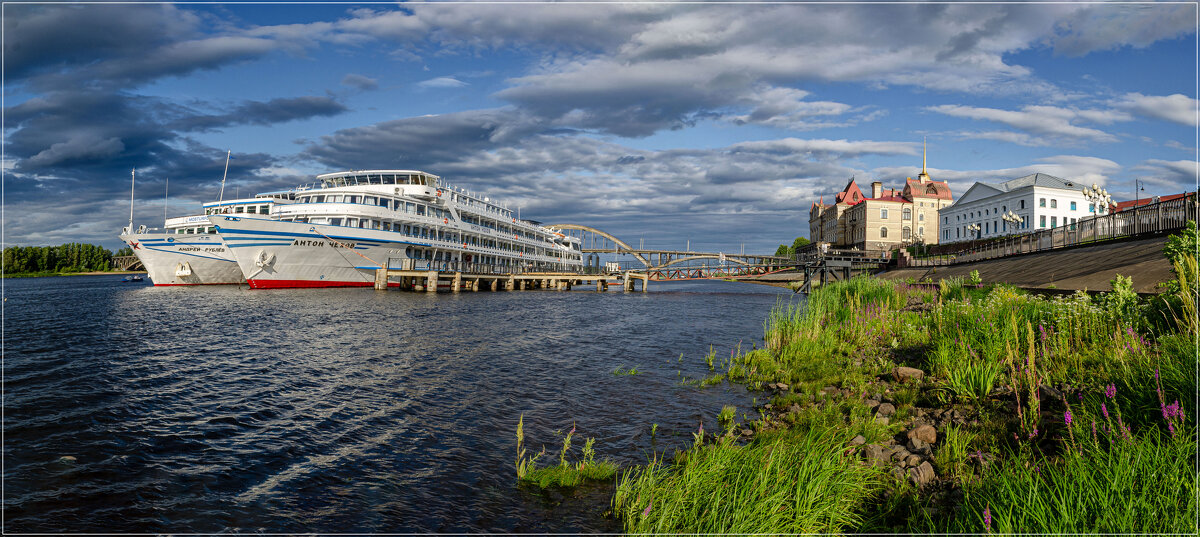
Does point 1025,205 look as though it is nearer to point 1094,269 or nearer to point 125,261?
point 1094,269

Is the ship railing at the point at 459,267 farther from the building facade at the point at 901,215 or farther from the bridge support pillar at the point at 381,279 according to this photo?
the building facade at the point at 901,215

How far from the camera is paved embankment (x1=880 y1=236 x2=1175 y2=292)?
1490cm

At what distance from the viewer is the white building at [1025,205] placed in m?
70.8

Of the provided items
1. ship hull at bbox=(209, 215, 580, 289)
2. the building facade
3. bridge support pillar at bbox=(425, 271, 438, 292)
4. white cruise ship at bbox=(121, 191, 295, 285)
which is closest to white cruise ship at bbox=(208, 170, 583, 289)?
ship hull at bbox=(209, 215, 580, 289)

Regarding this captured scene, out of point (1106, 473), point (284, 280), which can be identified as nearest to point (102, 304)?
point (284, 280)

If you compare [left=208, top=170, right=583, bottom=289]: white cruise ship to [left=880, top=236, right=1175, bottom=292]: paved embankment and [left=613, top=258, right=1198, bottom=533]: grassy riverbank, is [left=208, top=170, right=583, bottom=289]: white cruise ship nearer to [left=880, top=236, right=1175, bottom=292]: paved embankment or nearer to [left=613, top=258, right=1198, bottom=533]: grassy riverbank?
[left=613, top=258, right=1198, bottom=533]: grassy riverbank

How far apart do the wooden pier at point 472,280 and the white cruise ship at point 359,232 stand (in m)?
1.60

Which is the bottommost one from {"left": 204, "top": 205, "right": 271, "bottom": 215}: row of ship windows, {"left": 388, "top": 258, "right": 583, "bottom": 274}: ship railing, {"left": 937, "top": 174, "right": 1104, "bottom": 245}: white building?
{"left": 388, "top": 258, "right": 583, "bottom": 274}: ship railing

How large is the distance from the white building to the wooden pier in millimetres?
51507

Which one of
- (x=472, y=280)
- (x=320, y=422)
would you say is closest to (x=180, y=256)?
(x=472, y=280)

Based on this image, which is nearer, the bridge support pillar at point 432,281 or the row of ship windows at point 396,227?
the row of ship windows at point 396,227

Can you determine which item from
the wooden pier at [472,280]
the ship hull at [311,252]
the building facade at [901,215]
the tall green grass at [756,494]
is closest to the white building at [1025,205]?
the building facade at [901,215]

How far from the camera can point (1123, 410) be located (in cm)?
584

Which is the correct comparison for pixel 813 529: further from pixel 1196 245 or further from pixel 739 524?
pixel 1196 245
